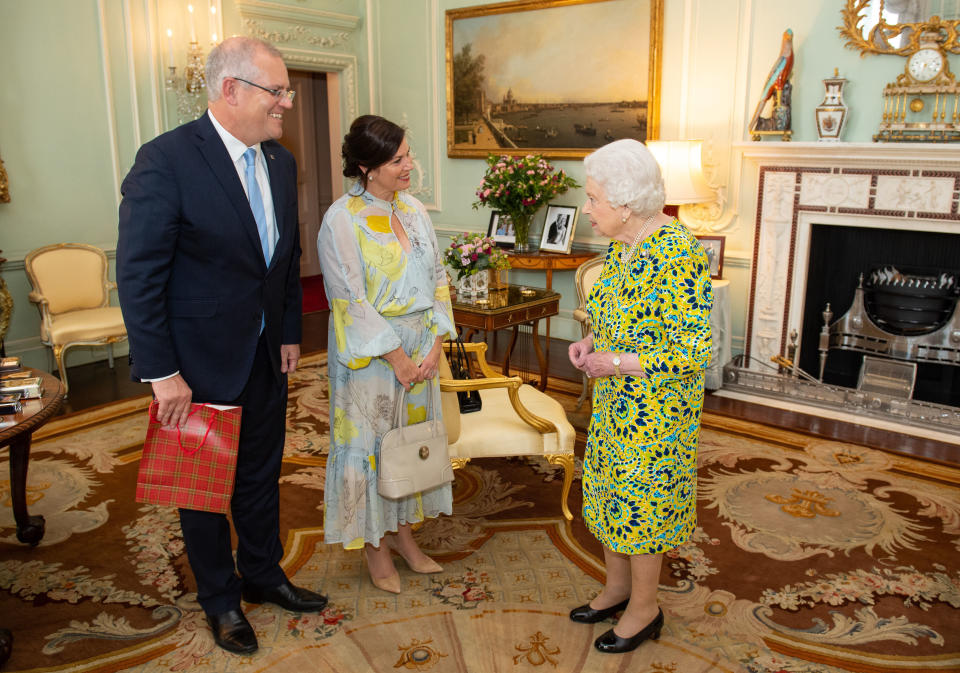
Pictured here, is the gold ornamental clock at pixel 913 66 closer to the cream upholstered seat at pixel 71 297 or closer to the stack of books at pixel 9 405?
the stack of books at pixel 9 405

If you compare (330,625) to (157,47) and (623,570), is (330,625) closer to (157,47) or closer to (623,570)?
(623,570)

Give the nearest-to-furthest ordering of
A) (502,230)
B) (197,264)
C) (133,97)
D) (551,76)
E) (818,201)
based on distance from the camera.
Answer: (197,264) < (818,201) < (133,97) < (551,76) < (502,230)

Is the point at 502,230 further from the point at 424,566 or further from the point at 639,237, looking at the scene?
the point at 639,237

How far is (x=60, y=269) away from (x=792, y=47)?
5.18m

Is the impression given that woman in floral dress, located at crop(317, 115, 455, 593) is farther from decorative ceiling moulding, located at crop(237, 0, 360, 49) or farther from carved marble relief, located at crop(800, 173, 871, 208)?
decorative ceiling moulding, located at crop(237, 0, 360, 49)

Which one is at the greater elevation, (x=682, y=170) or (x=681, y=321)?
(x=682, y=170)

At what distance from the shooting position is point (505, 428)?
328 cm

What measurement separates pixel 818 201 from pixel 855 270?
575 millimetres

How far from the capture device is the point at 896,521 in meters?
3.48

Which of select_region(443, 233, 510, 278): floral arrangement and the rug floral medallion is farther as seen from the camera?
select_region(443, 233, 510, 278): floral arrangement

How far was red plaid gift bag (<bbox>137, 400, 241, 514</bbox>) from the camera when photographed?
234cm

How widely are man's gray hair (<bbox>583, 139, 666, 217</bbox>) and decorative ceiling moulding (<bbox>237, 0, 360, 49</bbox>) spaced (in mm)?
5397

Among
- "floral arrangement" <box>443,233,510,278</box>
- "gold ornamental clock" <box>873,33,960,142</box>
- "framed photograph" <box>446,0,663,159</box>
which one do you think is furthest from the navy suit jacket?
"framed photograph" <box>446,0,663,159</box>

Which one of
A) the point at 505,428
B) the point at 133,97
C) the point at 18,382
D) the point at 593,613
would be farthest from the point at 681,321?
the point at 133,97
